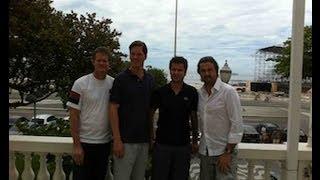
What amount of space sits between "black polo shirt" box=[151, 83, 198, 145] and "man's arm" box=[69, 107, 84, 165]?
0.56 metres

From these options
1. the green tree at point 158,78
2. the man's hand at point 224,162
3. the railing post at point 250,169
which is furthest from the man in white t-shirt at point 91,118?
the railing post at point 250,169

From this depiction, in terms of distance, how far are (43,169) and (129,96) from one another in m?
1.15

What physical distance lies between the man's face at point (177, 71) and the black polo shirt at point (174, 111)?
9 centimetres

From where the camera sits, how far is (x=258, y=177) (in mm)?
3918

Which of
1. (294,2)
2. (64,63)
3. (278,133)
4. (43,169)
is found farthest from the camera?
(278,133)

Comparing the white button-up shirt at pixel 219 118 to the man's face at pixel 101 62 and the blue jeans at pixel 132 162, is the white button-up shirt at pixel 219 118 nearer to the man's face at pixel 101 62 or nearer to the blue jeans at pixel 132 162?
the blue jeans at pixel 132 162

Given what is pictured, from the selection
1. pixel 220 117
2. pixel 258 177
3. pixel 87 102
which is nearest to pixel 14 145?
pixel 87 102

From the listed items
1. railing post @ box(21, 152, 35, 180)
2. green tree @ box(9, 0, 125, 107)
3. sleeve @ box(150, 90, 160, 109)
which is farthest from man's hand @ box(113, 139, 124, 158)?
green tree @ box(9, 0, 125, 107)

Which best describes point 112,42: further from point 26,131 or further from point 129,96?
point 129,96

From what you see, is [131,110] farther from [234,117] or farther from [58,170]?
[58,170]

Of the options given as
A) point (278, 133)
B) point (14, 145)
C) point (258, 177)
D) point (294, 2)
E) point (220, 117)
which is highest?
point (294, 2)

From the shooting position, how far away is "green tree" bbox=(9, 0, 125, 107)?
10.9 metres
